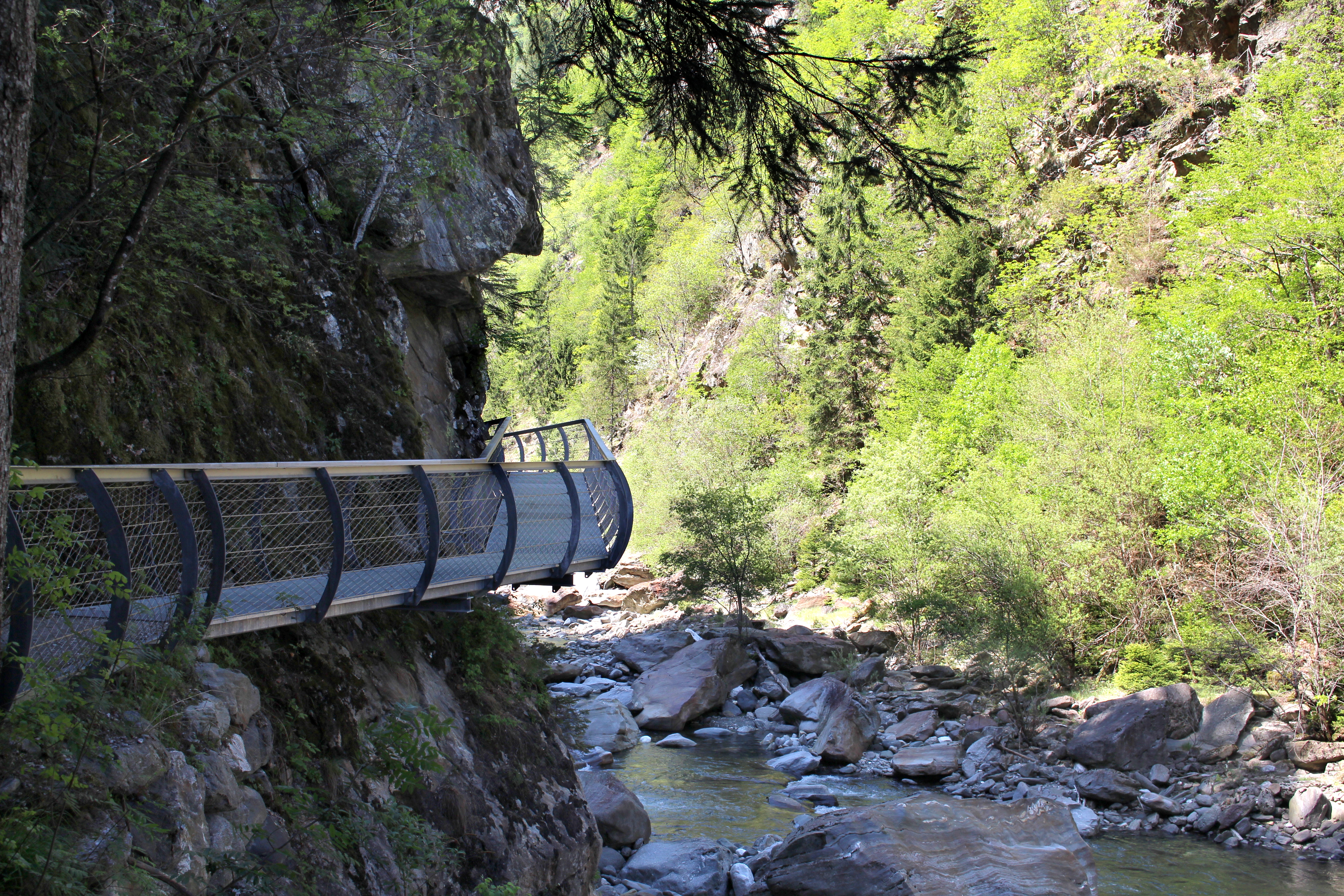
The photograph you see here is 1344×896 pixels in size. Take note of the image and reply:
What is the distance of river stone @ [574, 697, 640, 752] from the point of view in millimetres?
17125

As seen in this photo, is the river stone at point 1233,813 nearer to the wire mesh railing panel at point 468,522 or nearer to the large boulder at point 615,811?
the large boulder at point 615,811

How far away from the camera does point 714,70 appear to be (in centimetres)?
596

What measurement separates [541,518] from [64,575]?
4346 millimetres

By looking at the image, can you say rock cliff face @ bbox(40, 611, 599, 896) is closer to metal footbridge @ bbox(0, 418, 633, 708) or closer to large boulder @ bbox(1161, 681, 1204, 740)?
metal footbridge @ bbox(0, 418, 633, 708)

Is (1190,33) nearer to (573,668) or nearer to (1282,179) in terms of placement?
(1282,179)

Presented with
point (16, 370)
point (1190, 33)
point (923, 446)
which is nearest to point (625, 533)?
point (16, 370)

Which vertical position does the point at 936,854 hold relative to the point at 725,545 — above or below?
below

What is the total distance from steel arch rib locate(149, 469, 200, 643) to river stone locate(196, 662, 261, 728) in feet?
1.37

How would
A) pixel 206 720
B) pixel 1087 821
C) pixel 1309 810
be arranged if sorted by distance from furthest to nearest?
1. pixel 1087 821
2. pixel 1309 810
3. pixel 206 720

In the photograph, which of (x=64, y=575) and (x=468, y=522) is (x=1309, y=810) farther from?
(x=64, y=575)

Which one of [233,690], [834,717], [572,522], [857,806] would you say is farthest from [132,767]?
[834,717]

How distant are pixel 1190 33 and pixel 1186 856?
28.2 m

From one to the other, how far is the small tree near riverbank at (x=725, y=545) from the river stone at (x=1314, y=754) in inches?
559

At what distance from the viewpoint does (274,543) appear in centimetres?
544
